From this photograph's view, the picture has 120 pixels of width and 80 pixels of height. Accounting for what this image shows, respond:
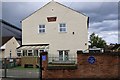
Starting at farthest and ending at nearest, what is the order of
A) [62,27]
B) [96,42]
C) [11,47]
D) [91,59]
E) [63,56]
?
[96,42]
[11,47]
[62,27]
[63,56]
[91,59]

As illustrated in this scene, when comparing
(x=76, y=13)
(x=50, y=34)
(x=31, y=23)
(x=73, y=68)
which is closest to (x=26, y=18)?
(x=31, y=23)

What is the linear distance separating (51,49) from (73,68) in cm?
1707

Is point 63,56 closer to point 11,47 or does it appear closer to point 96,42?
point 11,47

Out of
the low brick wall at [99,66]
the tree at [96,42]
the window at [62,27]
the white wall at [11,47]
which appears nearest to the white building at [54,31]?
the window at [62,27]

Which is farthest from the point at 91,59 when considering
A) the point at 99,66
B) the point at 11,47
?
the point at 11,47

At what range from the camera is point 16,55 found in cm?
3181

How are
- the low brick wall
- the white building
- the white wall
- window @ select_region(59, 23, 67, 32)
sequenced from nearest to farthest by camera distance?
the low brick wall → the white building → window @ select_region(59, 23, 67, 32) → the white wall

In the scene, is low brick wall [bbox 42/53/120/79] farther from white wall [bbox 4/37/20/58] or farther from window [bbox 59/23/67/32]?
white wall [bbox 4/37/20/58]

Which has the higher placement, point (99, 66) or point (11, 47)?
point (11, 47)

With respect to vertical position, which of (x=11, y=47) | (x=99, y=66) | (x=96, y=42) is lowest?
(x=99, y=66)

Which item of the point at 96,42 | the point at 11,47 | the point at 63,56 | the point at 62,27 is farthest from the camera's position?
the point at 96,42

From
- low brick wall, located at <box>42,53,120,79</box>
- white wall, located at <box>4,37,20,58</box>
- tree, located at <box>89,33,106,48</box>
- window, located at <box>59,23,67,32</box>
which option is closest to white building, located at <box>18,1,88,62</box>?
window, located at <box>59,23,67,32</box>

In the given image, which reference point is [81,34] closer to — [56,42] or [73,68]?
[56,42]

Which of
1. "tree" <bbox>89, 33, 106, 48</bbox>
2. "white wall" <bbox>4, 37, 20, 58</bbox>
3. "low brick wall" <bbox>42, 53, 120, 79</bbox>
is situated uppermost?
"tree" <bbox>89, 33, 106, 48</bbox>
